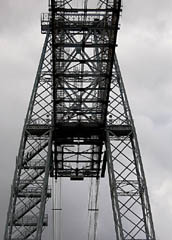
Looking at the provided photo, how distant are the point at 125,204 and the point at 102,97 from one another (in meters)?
6.29

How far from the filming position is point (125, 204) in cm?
3194

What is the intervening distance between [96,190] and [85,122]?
11.4 m

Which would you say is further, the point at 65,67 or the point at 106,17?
the point at 65,67

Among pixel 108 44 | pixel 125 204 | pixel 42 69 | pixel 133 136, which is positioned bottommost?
pixel 125 204

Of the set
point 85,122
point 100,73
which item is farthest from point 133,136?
point 100,73

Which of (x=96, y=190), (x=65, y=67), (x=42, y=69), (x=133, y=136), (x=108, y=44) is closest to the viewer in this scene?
(x=108, y=44)

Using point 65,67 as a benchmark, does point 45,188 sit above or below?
below

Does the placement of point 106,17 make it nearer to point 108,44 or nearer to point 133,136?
point 108,44

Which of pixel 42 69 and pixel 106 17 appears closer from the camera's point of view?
pixel 106 17

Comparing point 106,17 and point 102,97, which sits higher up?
point 106,17

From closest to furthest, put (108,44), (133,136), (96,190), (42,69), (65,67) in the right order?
(108,44), (65,67), (133,136), (42,69), (96,190)

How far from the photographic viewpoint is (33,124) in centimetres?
3406

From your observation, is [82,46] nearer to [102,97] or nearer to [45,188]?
[102,97]

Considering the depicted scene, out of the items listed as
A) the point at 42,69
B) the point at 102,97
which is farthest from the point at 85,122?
the point at 42,69
